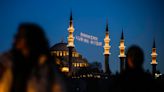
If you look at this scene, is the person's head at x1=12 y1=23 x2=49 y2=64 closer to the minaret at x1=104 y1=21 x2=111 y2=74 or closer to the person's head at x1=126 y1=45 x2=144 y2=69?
the person's head at x1=126 y1=45 x2=144 y2=69

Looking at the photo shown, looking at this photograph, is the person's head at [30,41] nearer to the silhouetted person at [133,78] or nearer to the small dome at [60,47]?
the silhouetted person at [133,78]

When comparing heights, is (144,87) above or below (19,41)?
below

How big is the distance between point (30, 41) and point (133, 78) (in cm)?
132

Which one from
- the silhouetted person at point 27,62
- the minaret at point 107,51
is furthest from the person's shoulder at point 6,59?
the minaret at point 107,51

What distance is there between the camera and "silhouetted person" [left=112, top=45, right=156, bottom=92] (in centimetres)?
488

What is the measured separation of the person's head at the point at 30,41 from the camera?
395cm

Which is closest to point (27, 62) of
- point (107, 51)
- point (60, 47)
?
point (107, 51)

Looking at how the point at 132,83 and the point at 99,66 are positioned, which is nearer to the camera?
the point at 132,83

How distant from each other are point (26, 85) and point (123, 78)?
1.32 m

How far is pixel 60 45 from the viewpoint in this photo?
9781cm

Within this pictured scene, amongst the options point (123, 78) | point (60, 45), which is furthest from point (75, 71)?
point (123, 78)

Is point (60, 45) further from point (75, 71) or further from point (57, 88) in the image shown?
point (57, 88)

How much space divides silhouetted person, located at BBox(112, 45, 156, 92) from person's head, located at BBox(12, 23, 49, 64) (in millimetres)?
1161

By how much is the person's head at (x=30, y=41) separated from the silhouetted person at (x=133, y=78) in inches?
45.7
